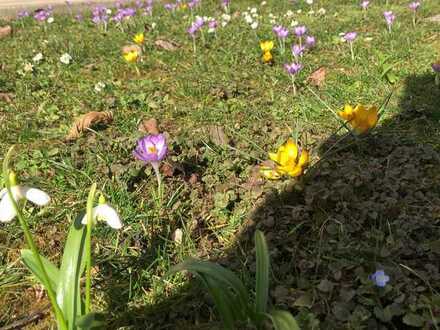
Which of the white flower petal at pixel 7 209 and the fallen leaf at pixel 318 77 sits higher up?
the fallen leaf at pixel 318 77

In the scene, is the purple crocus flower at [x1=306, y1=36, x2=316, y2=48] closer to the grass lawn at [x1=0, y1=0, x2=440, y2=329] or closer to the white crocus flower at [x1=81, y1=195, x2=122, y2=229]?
the grass lawn at [x1=0, y1=0, x2=440, y2=329]

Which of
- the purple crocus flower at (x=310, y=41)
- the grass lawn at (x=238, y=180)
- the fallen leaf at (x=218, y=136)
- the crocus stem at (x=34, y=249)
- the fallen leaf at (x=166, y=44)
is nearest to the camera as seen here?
the crocus stem at (x=34, y=249)

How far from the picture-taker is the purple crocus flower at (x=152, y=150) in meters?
2.06

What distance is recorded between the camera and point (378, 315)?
1434 mm

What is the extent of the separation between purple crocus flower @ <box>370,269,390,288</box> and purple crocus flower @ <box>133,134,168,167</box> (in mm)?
981

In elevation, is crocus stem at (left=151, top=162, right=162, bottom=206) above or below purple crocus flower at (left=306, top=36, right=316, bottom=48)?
below

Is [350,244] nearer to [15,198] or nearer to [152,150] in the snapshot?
[152,150]

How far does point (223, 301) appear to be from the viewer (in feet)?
4.59

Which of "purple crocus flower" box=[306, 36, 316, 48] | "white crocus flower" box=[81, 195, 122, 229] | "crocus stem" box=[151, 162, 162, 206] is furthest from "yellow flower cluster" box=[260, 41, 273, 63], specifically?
"white crocus flower" box=[81, 195, 122, 229]

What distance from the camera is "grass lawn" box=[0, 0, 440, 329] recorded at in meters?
1.64

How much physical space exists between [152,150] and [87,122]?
879 mm

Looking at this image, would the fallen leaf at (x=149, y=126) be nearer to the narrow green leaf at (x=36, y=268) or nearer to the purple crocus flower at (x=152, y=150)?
the purple crocus flower at (x=152, y=150)

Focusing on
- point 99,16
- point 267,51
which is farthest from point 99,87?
point 99,16

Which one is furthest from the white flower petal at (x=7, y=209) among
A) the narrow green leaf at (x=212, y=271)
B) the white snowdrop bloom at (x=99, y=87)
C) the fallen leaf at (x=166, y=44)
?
the fallen leaf at (x=166, y=44)
